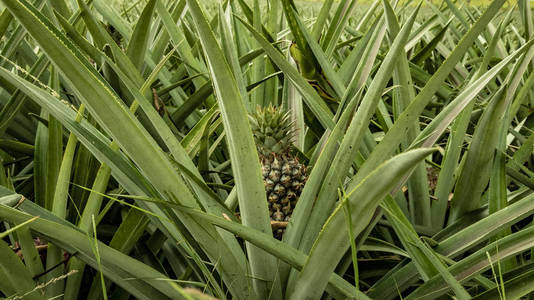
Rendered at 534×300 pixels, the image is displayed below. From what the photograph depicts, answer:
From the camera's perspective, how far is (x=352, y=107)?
568 millimetres

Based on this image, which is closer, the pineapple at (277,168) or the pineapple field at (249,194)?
the pineapple field at (249,194)

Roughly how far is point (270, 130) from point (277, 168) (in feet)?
0.19

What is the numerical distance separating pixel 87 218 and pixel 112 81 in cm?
30

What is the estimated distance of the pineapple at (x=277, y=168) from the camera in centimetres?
68

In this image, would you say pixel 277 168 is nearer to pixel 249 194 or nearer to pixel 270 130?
pixel 270 130

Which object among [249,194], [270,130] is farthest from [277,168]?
[249,194]

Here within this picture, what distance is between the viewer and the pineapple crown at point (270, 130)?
69cm

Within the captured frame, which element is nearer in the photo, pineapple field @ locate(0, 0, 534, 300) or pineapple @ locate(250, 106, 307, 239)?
pineapple field @ locate(0, 0, 534, 300)

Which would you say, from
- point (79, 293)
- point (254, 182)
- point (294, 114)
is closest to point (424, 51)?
point (294, 114)

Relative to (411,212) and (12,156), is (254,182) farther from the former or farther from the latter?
(12,156)

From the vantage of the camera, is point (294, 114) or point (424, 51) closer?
point (294, 114)

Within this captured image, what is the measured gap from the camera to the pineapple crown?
69 cm

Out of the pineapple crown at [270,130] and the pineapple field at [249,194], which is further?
the pineapple crown at [270,130]

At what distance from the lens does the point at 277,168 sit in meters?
0.68
